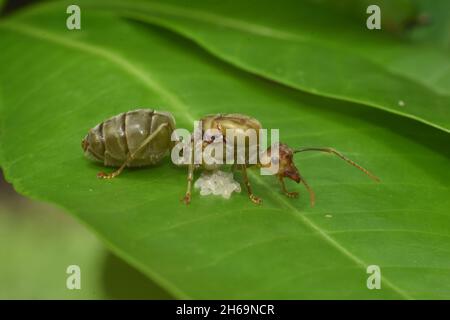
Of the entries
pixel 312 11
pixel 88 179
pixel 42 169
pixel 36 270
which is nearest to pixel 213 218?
pixel 88 179

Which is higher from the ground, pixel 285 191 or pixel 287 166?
pixel 287 166

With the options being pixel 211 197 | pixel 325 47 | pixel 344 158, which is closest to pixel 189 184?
pixel 211 197

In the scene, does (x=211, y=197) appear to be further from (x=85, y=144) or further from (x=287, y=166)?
(x=85, y=144)

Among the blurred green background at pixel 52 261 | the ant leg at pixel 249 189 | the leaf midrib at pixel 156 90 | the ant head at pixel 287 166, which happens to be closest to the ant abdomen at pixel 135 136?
the leaf midrib at pixel 156 90

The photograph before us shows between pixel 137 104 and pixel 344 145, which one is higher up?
pixel 137 104

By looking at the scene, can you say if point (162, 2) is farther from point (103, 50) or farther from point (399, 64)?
point (399, 64)

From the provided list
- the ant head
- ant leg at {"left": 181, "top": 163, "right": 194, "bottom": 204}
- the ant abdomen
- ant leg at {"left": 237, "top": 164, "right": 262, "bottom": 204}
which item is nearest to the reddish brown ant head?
the ant abdomen

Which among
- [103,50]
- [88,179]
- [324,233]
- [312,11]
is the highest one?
[312,11]
